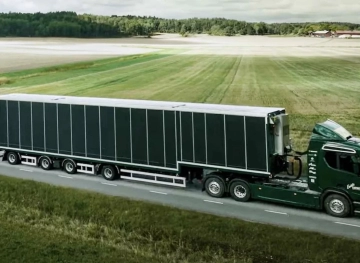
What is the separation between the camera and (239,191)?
12.7 meters

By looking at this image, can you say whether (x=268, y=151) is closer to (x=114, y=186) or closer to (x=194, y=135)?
(x=194, y=135)

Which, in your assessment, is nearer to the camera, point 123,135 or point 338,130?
point 338,130

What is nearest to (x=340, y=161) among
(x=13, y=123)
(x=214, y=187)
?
(x=214, y=187)

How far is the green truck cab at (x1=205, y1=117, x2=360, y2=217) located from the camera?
36.8ft

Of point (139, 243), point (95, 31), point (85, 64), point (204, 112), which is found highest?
point (95, 31)

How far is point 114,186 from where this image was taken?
14469 millimetres

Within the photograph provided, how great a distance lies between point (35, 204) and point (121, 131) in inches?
132

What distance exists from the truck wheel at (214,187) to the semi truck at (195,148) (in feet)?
0.08

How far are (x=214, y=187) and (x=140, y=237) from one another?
3334 mm

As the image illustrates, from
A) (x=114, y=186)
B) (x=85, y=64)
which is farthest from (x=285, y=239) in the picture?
(x=85, y=64)

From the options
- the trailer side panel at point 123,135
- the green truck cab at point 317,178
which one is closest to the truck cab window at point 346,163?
the green truck cab at point 317,178

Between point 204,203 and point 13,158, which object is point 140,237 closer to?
point 204,203

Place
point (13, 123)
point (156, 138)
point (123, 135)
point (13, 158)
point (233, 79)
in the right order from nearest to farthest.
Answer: point (156, 138)
point (123, 135)
point (13, 123)
point (13, 158)
point (233, 79)

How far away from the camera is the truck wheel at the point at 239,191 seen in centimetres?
1256
